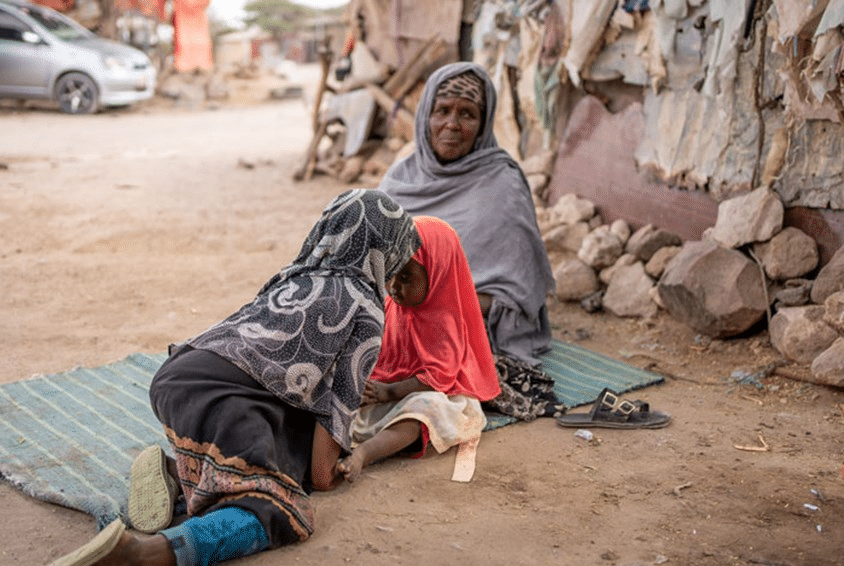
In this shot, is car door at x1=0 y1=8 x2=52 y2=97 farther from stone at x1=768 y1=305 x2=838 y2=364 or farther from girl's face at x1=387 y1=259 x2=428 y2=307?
stone at x1=768 y1=305 x2=838 y2=364

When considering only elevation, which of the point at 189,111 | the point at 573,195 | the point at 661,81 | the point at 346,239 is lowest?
the point at 189,111

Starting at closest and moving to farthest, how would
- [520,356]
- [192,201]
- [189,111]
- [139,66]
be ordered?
[520,356] < [192,201] < [139,66] < [189,111]

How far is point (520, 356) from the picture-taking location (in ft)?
13.3

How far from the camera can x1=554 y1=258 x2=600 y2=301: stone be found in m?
5.16

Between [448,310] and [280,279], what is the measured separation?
706mm

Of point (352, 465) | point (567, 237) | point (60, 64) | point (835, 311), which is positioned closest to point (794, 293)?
point (835, 311)

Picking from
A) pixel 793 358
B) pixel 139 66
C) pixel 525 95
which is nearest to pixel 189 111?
pixel 139 66

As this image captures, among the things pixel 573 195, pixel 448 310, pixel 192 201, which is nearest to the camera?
pixel 448 310

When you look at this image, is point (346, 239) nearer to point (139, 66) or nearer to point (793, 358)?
point (793, 358)

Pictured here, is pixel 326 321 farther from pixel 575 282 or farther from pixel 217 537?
pixel 575 282

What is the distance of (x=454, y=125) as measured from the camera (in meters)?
4.18

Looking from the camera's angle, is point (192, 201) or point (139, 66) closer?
point (192, 201)

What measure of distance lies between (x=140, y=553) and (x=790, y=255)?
128 inches

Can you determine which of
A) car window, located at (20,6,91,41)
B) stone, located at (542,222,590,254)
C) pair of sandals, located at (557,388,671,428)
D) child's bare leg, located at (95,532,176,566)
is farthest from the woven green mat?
car window, located at (20,6,91,41)
